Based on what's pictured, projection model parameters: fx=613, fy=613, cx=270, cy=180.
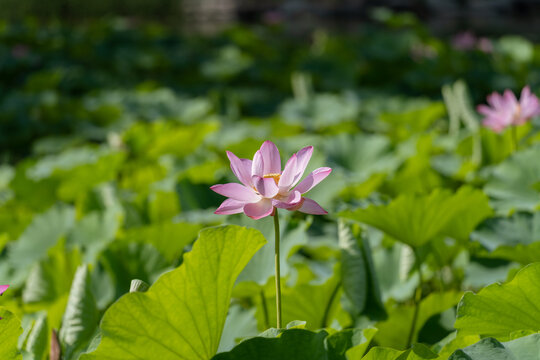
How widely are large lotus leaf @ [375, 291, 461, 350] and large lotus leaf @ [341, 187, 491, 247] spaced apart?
0.08 m

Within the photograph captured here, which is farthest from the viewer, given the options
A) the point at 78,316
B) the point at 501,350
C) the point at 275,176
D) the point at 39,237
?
the point at 39,237

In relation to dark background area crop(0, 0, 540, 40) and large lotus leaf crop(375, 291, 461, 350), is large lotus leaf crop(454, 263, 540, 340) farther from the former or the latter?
dark background area crop(0, 0, 540, 40)

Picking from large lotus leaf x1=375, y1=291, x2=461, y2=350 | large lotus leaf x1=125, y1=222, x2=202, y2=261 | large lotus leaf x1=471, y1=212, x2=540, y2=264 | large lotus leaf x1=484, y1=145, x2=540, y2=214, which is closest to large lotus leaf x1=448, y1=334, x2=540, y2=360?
large lotus leaf x1=375, y1=291, x2=461, y2=350

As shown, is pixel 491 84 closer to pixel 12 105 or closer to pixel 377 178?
pixel 377 178

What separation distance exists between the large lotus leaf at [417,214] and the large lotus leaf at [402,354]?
0.93 feet

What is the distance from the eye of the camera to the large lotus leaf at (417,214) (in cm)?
83

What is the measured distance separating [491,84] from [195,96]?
5.58 ft

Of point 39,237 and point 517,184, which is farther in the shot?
point 39,237

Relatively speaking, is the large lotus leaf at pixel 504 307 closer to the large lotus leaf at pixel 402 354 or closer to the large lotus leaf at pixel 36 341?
the large lotus leaf at pixel 402 354

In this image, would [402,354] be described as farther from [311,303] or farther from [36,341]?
[36,341]

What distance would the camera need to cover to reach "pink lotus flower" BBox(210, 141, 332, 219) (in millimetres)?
583

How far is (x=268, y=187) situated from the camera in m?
0.58

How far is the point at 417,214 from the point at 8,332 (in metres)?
0.53

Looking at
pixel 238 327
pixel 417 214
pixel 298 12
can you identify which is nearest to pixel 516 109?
pixel 417 214
